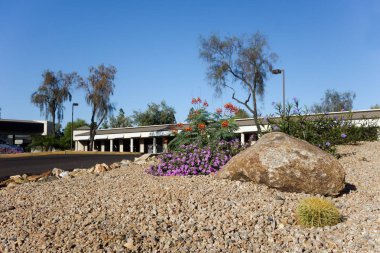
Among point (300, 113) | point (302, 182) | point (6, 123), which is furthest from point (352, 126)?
point (6, 123)

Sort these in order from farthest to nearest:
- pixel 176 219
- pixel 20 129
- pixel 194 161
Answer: pixel 20 129 < pixel 194 161 < pixel 176 219

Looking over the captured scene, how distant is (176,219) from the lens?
6.26 metres

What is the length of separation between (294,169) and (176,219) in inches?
110

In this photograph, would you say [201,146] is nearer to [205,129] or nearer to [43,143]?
[205,129]

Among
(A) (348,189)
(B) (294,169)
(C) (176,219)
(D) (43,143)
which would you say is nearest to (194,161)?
(B) (294,169)

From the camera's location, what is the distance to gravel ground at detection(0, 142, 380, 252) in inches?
215

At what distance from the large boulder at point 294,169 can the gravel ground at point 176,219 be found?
19 cm

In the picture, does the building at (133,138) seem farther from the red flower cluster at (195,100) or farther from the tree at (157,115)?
the red flower cluster at (195,100)

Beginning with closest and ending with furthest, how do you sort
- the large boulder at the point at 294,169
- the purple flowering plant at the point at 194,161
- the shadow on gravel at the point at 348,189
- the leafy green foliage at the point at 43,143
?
1. the large boulder at the point at 294,169
2. the shadow on gravel at the point at 348,189
3. the purple flowering plant at the point at 194,161
4. the leafy green foliage at the point at 43,143

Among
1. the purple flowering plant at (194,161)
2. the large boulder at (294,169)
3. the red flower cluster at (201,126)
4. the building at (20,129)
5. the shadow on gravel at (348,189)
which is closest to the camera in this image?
the large boulder at (294,169)

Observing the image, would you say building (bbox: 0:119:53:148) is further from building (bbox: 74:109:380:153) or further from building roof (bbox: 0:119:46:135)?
building (bbox: 74:109:380:153)

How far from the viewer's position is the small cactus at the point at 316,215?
241 inches

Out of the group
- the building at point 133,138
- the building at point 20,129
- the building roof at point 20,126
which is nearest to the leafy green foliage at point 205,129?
the building at point 133,138

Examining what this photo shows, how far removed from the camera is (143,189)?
26.4 ft
